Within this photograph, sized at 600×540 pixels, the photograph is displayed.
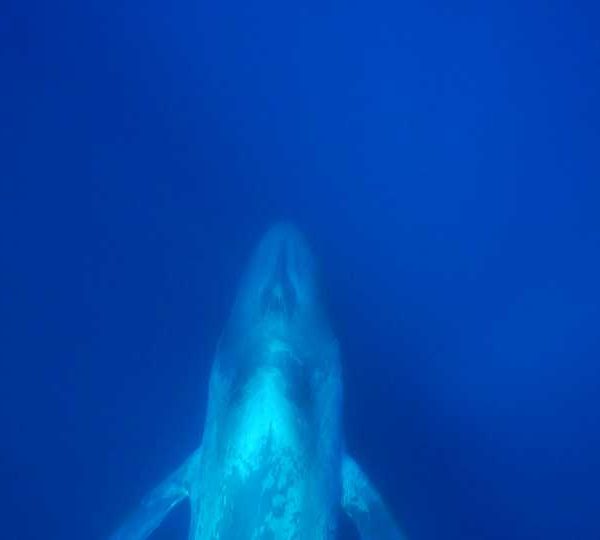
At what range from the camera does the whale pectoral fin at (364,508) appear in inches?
385

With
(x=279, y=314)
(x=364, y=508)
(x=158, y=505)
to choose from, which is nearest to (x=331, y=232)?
(x=279, y=314)

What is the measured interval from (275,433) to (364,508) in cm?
292

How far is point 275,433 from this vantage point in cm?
798

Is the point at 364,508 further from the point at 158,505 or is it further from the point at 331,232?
the point at 331,232

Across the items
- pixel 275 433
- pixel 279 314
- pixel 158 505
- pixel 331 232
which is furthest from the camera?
pixel 331 232

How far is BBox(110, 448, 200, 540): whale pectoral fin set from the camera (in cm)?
971

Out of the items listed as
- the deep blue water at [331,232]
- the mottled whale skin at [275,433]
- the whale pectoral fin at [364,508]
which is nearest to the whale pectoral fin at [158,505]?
the mottled whale skin at [275,433]

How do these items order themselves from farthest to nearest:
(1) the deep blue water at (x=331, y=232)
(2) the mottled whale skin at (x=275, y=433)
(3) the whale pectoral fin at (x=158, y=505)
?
(1) the deep blue water at (x=331, y=232)
(3) the whale pectoral fin at (x=158, y=505)
(2) the mottled whale skin at (x=275, y=433)

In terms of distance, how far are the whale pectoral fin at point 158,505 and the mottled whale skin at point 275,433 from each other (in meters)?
0.02

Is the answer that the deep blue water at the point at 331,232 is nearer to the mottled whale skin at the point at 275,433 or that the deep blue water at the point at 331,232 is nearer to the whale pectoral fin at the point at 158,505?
the whale pectoral fin at the point at 158,505

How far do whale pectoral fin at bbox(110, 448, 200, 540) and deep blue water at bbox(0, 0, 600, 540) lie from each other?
200 centimetres

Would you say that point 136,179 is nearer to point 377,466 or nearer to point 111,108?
point 111,108

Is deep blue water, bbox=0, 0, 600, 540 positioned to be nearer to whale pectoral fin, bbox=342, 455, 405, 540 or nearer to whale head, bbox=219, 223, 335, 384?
whale pectoral fin, bbox=342, 455, 405, 540

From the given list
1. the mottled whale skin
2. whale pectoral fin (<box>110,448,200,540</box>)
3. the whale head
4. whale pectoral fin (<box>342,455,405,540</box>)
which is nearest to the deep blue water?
whale pectoral fin (<box>110,448,200,540</box>)
